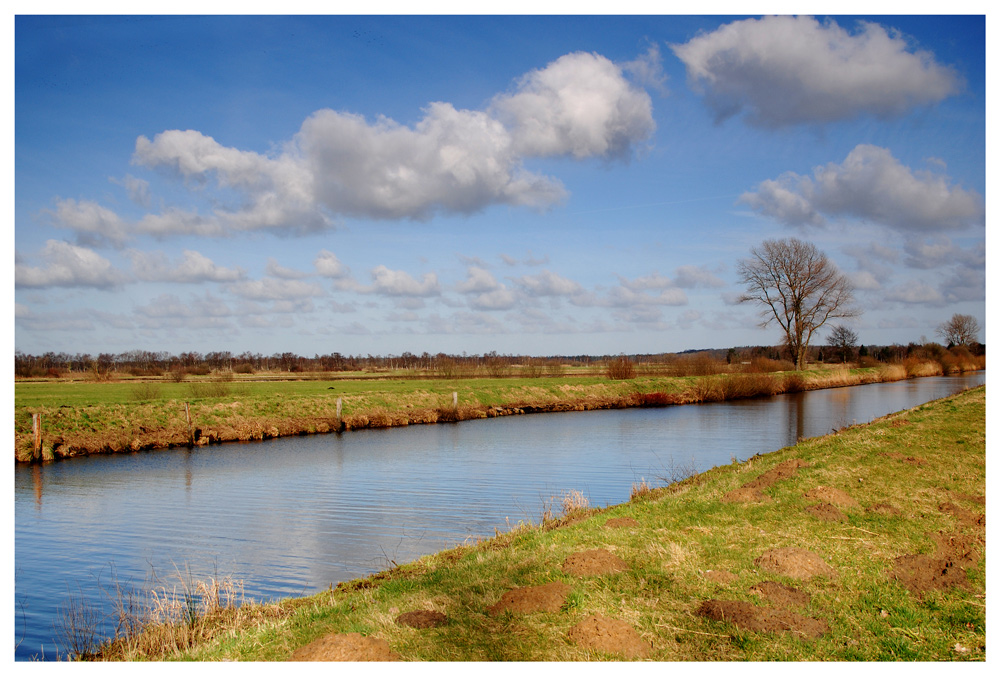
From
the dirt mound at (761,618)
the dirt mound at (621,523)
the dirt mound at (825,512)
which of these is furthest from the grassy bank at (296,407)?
the dirt mound at (761,618)

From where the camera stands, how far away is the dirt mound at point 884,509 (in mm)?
8438

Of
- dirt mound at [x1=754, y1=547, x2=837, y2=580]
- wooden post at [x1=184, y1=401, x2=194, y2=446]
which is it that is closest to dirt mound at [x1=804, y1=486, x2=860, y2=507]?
dirt mound at [x1=754, y1=547, x2=837, y2=580]

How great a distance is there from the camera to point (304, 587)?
10.2 metres

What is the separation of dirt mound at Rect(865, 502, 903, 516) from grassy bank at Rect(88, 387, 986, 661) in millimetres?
32

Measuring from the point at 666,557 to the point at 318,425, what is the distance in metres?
27.9

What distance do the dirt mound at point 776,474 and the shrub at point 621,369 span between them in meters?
43.2

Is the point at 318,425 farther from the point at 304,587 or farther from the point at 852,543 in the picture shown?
the point at 852,543


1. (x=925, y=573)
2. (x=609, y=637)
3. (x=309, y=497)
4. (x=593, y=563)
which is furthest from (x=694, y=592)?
(x=309, y=497)

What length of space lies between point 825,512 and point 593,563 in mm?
3534

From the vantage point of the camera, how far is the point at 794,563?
671 centimetres

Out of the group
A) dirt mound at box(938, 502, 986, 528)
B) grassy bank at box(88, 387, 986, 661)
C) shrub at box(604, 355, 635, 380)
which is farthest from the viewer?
shrub at box(604, 355, 635, 380)

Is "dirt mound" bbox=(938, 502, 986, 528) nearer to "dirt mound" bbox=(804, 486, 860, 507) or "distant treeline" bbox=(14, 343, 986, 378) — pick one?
"dirt mound" bbox=(804, 486, 860, 507)

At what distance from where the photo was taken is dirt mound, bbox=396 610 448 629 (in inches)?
235

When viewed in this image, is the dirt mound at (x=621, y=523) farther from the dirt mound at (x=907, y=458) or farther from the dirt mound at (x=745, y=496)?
the dirt mound at (x=907, y=458)
